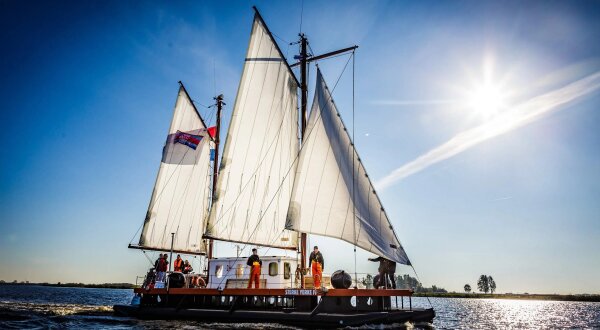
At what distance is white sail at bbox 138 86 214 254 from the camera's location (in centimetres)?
3316

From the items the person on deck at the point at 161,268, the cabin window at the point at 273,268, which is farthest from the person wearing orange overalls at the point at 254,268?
the person on deck at the point at 161,268

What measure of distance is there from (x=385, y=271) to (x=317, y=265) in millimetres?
3436

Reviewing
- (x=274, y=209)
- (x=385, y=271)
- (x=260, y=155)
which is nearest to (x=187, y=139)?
(x=260, y=155)

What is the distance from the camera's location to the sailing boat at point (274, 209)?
2009 centimetres

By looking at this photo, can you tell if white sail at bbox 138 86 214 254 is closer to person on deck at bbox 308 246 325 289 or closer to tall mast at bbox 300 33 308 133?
tall mast at bbox 300 33 308 133

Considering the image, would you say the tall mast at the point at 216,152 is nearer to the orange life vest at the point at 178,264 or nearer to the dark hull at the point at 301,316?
the orange life vest at the point at 178,264

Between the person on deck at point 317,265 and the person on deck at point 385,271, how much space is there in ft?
8.14

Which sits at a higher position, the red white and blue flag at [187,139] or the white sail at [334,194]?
the red white and blue flag at [187,139]

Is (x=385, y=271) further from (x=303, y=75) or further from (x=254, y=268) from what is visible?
(x=303, y=75)

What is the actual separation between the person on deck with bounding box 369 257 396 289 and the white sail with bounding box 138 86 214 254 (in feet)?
59.2

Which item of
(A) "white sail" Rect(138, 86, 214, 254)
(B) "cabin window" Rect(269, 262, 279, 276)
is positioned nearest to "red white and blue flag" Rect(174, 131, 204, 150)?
(A) "white sail" Rect(138, 86, 214, 254)

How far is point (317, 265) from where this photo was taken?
20219mm

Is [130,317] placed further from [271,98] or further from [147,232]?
[271,98]

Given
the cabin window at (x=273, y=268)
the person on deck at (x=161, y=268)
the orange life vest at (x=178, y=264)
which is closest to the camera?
the cabin window at (x=273, y=268)
